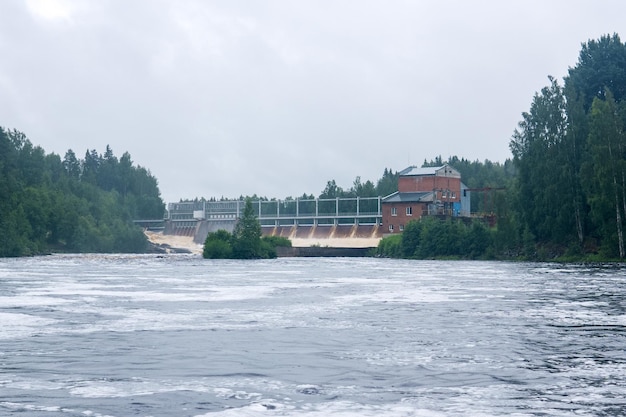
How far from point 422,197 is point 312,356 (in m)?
118

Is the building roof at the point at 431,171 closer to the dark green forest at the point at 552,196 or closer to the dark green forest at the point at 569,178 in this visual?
the dark green forest at the point at 552,196

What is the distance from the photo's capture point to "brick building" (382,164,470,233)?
132 metres

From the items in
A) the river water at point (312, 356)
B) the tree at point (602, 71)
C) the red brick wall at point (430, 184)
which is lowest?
the river water at point (312, 356)

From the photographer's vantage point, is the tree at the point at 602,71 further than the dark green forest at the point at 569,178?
Yes

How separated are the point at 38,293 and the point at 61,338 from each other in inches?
626

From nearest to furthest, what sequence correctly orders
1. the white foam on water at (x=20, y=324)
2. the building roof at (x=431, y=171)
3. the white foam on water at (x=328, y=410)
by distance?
1. the white foam on water at (x=328, y=410)
2. the white foam on water at (x=20, y=324)
3. the building roof at (x=431, y=171)

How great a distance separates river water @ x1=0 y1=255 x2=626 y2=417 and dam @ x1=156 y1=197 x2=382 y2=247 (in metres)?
122

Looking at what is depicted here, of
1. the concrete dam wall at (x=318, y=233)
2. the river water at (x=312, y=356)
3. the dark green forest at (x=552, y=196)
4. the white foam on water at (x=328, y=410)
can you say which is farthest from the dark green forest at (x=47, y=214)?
the white foam on water at (x=328, y=410)

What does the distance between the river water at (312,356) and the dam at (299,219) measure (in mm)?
121756

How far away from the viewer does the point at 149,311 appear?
27750mm

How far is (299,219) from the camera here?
171 meters

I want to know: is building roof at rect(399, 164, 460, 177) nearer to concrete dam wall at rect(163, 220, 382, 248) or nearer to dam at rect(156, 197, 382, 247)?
concrete dam wall at rect(163, 220, 382, 248)

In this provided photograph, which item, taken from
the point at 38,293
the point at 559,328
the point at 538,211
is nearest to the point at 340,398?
the point at 559,328

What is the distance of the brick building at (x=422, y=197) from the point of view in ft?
435
